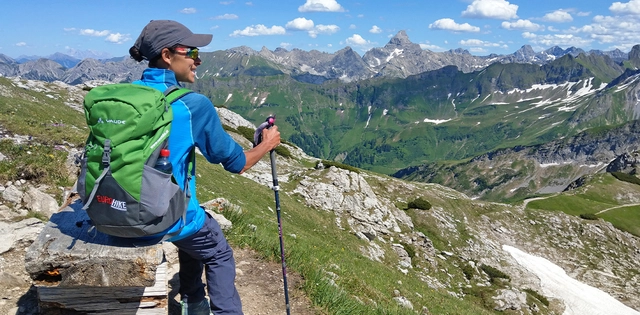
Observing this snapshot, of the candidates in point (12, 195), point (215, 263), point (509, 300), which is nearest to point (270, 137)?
point (215, 263)

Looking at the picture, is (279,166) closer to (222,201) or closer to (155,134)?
(222,201)

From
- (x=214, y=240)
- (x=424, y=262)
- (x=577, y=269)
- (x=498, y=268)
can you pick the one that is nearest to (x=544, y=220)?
(x=577, y=269)

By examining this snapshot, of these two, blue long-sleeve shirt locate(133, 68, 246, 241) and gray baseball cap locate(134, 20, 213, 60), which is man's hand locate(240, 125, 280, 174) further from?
gray baseball cap locate(134, 20, 213, 60)

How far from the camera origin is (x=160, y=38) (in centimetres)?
488

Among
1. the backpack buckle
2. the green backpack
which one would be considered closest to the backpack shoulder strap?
the green backpack

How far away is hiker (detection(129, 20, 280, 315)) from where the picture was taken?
184 inches

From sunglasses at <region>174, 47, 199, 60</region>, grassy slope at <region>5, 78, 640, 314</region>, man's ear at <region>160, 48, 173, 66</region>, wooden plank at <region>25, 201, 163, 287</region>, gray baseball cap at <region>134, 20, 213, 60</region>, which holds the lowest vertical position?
grassy slope at <region>5, 78, 640, 314</region>

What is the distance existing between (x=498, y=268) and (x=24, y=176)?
59.4 m

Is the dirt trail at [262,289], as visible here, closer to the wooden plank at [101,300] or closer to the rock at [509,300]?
the wooden plank at [101,300]

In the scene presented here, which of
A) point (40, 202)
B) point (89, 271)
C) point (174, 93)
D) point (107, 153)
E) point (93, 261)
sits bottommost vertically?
point (40, 202)

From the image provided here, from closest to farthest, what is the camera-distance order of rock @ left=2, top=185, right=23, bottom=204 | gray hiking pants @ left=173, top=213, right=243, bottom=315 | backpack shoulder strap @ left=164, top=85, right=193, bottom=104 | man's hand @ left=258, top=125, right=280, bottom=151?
1. backpack shoulder strap @ left=164, top=85, right=193, bottom=104
2. gray hiking pants @ left=173, top=213, right=243, bottom=315
3. man's hand @ left=258, top=125, right=280, bottom=151
4. rock @ left=2, top=185, right=23, bottom=204

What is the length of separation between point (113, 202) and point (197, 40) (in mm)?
2356

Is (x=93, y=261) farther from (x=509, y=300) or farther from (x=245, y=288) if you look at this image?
(x=509, y=300)

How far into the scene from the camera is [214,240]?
17.9 feet
